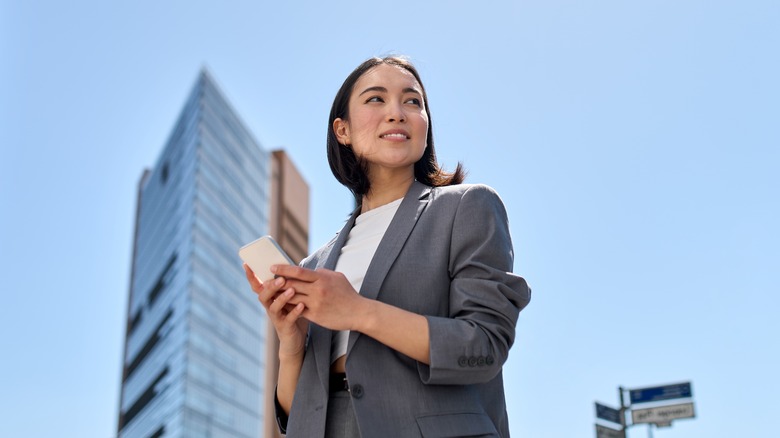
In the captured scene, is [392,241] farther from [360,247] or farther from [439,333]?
[439,333]

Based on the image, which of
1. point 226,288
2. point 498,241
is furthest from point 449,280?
point 226,288

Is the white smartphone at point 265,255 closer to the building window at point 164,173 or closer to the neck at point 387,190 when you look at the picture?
the neck at point 387,190

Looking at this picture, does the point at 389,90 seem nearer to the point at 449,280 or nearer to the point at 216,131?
the point at 449,280

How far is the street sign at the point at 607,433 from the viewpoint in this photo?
12031 millimetres

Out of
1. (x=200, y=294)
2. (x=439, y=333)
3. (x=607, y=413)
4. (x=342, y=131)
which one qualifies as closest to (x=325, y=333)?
(x=439, y=333)

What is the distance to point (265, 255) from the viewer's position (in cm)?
197

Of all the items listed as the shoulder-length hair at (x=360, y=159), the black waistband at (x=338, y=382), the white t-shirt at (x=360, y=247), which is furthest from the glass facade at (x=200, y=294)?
the black waistband at (x=338, y=382)

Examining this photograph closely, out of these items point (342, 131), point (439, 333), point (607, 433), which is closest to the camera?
point (439, 333)

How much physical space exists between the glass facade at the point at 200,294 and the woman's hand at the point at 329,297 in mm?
60108

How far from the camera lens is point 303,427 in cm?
195

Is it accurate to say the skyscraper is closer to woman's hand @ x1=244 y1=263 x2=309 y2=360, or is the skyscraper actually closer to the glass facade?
the glass facade

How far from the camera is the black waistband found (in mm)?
1989

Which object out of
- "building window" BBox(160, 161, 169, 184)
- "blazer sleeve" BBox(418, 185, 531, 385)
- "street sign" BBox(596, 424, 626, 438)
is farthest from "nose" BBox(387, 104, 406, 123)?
"building window" BBox(160, 161, 169, 184)

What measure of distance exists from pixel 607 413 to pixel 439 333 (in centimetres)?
1127
